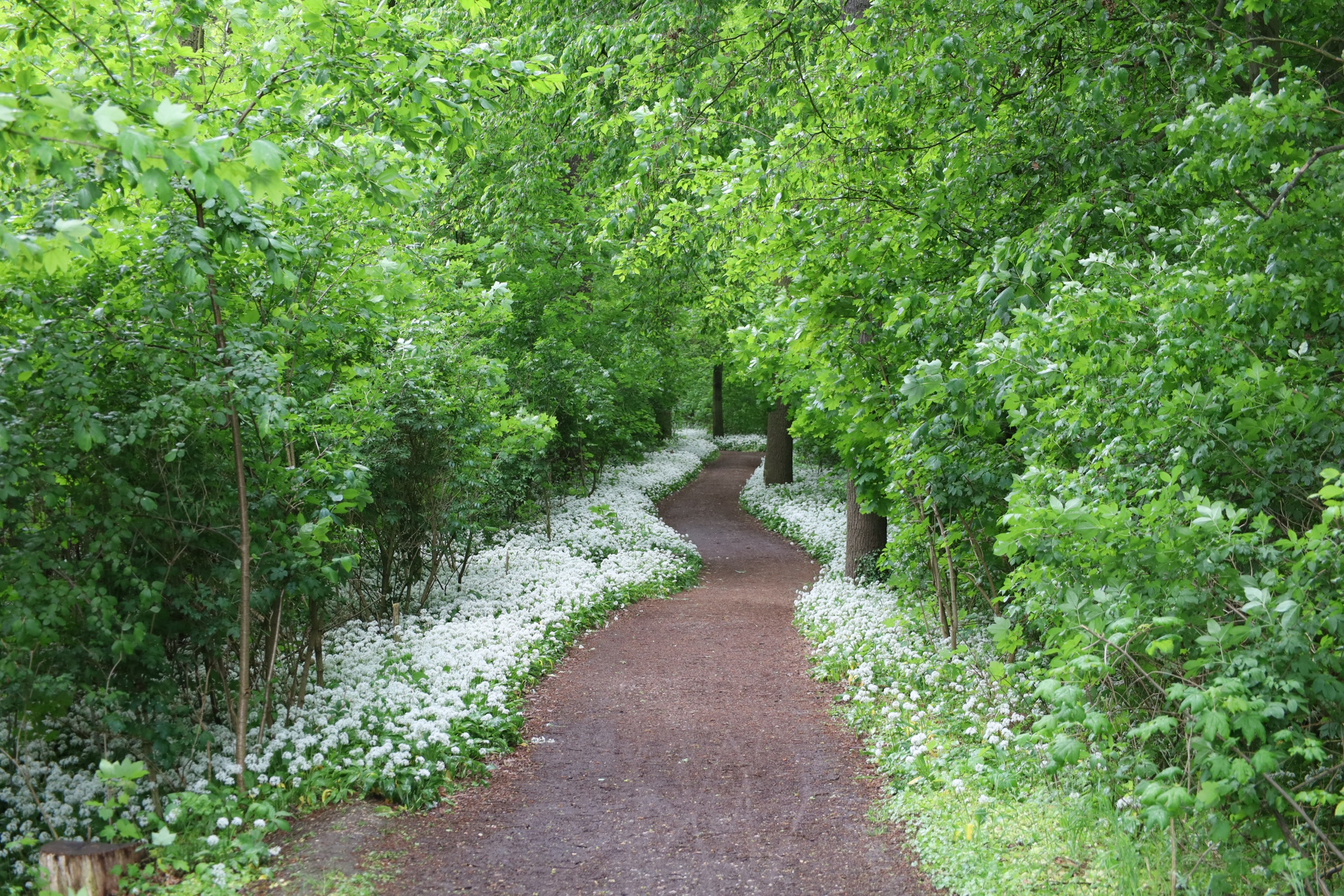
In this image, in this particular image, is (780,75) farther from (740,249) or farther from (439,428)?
(439,428)

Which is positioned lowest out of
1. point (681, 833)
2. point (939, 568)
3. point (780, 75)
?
point (681, 833)

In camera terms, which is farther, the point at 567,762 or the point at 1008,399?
the point at 567,762

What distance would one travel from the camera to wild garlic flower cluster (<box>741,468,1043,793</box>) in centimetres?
562

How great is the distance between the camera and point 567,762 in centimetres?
654

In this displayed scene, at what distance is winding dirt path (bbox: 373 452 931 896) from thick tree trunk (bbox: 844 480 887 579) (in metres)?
2.37

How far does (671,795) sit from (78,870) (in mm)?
3282

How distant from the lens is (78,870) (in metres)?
4.13

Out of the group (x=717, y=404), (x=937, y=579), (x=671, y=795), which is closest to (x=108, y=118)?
(x=671, y=795)

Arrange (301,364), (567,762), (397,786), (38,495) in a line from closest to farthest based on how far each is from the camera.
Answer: (38,495) < (397,786) < (301,364) < (567,762)

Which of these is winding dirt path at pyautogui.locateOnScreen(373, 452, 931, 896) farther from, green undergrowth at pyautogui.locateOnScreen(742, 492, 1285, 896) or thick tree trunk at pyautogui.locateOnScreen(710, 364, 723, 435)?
thick tree trunk at pyautogui.locateOnScreen(710, 364, 723, 435)

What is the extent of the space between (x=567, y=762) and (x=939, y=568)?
14.2 ft

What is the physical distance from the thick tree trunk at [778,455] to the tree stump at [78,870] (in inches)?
798

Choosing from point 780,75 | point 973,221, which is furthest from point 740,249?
point 973,221

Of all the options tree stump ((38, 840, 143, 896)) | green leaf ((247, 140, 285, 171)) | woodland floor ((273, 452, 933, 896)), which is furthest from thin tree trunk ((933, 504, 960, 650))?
tree stump ((38, 840, 143, 896))
